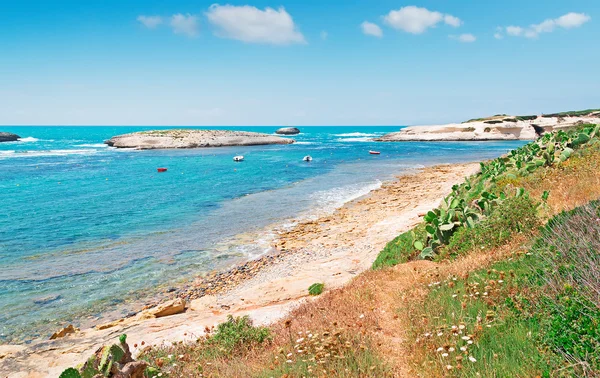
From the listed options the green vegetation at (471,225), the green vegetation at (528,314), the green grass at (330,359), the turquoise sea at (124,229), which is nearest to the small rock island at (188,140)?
the turquoise sea at (124,229)

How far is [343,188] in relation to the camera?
129 feet

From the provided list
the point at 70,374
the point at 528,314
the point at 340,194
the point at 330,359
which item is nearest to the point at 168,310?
the point at 70,374

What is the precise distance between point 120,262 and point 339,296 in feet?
45.2

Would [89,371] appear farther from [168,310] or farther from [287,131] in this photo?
[287,131]

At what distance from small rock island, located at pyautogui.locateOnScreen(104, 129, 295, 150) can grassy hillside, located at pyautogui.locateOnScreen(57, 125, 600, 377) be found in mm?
98894

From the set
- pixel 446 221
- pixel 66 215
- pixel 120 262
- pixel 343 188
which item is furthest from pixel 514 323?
pixel 343 188

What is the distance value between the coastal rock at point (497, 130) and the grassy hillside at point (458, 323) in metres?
110

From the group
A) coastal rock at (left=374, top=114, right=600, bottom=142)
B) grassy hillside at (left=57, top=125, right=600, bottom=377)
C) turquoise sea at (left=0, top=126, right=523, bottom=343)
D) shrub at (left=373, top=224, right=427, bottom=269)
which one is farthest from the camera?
coastal rock at (left=374, top=114, right=600, bottom=142)

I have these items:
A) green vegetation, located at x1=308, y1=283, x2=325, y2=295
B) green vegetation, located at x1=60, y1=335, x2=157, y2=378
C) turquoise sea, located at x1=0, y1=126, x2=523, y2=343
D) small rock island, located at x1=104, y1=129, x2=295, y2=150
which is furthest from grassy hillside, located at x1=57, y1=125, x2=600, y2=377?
small rock island, located at x1=104, y1=129, x2=295, y2=150

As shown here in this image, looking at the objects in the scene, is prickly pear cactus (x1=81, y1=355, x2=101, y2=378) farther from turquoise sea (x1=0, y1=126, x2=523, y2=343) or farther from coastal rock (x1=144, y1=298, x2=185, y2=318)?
turquoise sea (x1=0, y1=126, x2=523, y2=343)

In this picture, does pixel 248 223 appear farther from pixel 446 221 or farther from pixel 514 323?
pixel 514 323

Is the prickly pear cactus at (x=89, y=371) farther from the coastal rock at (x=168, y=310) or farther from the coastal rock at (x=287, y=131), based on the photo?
the coastal rock at (x=287, y=131)

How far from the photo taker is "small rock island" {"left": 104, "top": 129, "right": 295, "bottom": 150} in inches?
4003

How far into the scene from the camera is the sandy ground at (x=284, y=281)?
8.98 meters
